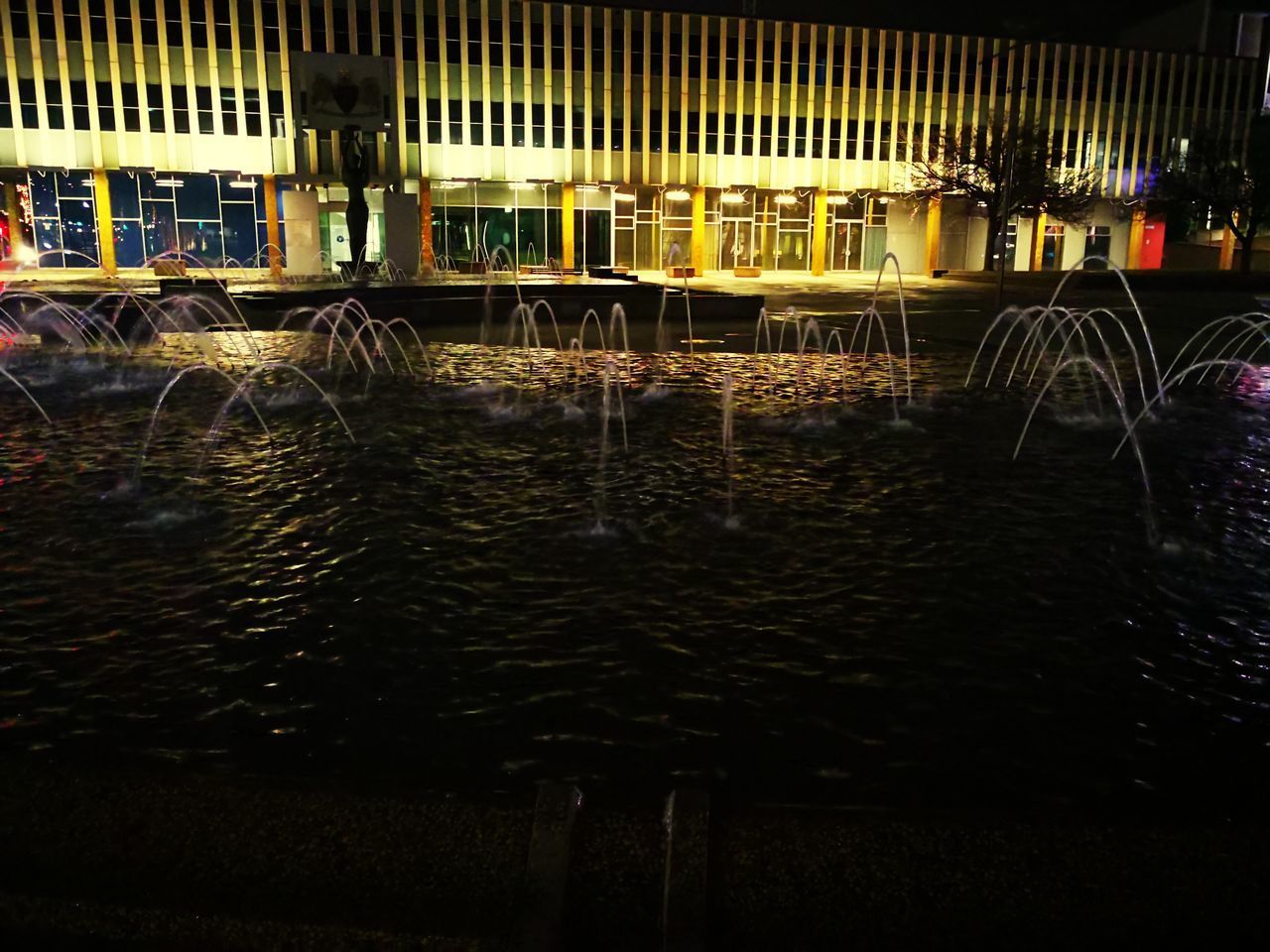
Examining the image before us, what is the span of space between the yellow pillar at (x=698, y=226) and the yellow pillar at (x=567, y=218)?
5968 millimetres

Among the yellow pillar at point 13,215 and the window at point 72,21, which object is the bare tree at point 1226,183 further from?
the yellow pillar at point 13,215

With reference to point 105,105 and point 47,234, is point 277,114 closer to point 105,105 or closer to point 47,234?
point 105,105

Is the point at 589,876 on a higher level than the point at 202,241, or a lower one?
lower

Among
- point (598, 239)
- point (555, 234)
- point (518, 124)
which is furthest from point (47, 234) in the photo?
point (598, 239)

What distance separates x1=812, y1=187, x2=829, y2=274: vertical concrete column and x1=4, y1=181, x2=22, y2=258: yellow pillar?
1392 inches

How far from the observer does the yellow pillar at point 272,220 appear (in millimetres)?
44375

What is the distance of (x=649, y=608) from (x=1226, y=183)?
51929 mm

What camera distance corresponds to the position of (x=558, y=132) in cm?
4744

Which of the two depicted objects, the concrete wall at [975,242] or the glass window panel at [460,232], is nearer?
the glass window panel at [460,232]

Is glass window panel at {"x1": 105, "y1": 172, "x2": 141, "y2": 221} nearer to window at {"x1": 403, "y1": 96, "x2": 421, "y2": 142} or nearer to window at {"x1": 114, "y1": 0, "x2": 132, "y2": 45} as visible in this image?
window at {"x1": 114, "y1": 0, "x2": 132, "y2": 45}

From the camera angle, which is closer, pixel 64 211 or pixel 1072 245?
pixel 64 211

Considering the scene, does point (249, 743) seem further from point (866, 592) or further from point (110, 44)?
point (110, 44)

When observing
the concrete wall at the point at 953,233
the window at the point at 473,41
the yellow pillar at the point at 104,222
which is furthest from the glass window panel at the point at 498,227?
the concrete wall at the point at 953,233

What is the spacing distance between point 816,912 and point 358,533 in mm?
4531
